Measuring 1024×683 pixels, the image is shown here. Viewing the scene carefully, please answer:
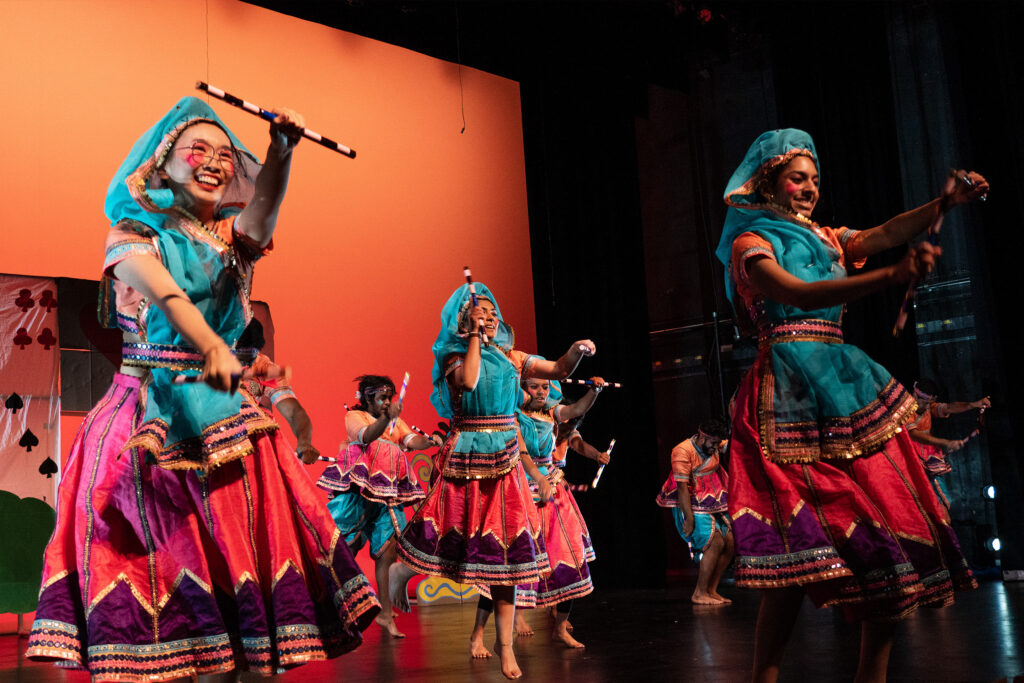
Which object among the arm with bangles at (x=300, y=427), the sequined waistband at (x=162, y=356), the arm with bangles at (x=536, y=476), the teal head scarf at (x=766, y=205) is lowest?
the arm with bangles at (x=536, y=476)

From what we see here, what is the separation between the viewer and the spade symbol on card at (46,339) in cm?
608

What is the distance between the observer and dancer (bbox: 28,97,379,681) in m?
2.12

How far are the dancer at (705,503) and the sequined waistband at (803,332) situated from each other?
4.51 metres

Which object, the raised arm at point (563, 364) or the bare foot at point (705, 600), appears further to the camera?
the bare foot at point (705, 600)

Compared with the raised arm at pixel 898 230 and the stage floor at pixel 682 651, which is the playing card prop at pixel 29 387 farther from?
the raised arm at pixel 898 230

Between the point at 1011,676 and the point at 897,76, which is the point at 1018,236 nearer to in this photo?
the point at 897,76

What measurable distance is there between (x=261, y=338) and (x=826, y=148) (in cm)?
699

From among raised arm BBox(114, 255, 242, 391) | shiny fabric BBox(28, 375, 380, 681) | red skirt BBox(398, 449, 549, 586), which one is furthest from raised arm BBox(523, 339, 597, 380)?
raised arm BBox(114, 255, 242, 391)

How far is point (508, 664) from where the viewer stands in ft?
12.3

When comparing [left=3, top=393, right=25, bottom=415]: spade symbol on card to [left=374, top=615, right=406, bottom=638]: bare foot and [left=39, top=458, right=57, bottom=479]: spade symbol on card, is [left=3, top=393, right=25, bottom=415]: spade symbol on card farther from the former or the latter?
[left=374, top=615, right=406, bottom=638]: bare foot

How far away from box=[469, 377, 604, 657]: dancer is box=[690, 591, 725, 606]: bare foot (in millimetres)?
1474

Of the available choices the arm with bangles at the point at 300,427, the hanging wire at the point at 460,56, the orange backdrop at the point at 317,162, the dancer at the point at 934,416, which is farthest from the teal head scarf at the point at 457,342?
the dancer at the point at 934,416

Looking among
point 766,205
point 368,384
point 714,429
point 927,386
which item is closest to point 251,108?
point 766,205

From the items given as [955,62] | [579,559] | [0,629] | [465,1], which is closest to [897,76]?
[955,62]
